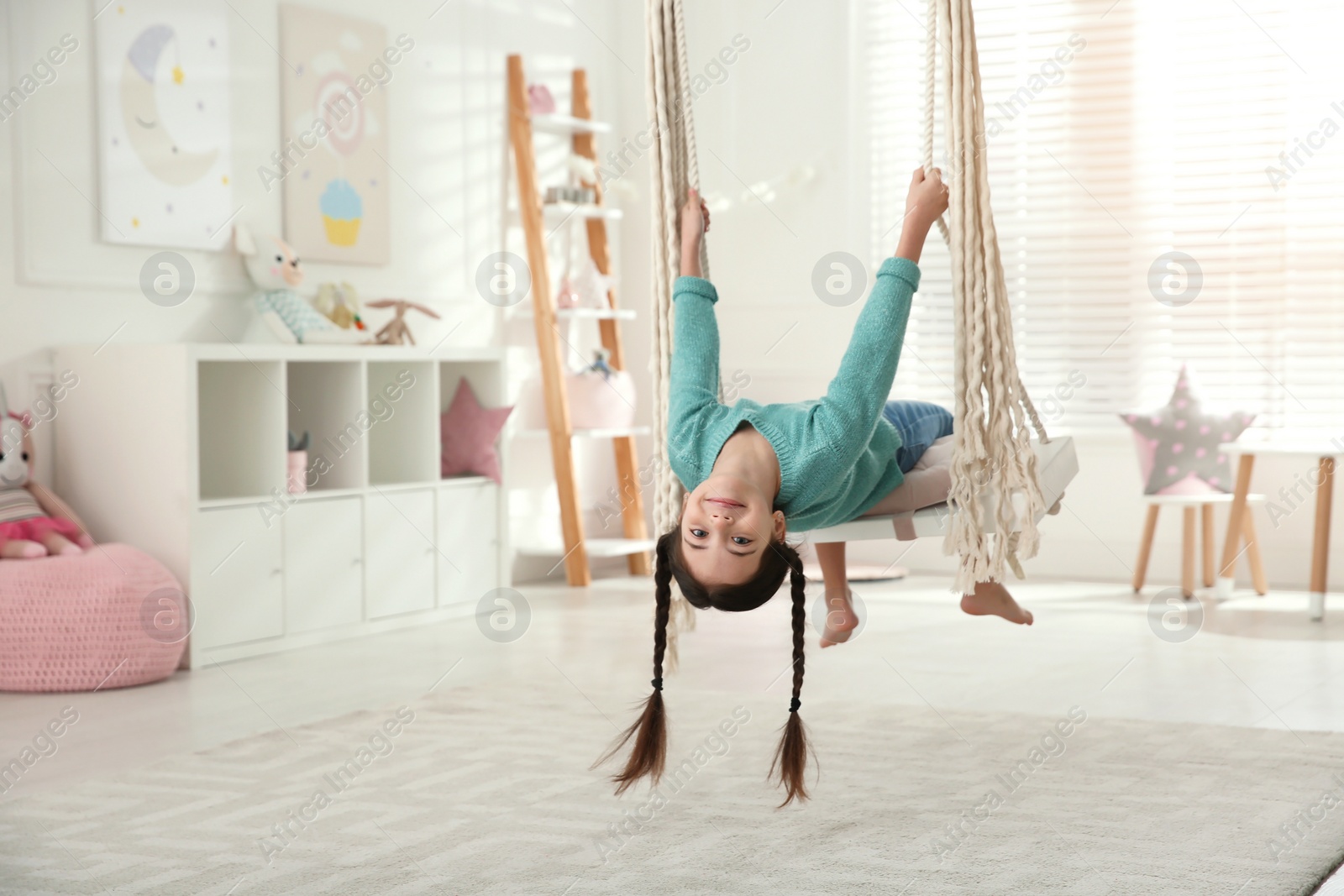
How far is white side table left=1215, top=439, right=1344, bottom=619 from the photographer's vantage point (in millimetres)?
4570

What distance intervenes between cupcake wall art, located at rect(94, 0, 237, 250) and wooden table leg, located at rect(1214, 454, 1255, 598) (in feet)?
11.4

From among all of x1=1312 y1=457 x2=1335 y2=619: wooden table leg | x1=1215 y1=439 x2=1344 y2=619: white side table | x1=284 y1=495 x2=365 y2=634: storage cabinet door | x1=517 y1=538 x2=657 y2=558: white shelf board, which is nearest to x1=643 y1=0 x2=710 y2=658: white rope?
x1=284 y1=495 x2=365 y2=634: storage cabinet door

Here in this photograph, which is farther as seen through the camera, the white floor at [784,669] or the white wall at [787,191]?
the white wall at [787,191]

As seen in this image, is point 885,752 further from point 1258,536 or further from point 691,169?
point 1258,536

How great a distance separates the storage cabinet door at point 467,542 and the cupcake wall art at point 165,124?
117cm

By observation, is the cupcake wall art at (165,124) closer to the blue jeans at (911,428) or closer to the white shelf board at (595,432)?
the white shelf board at (595,432)

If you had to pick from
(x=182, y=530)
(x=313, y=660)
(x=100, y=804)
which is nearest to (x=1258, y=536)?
(x=313, y=660)

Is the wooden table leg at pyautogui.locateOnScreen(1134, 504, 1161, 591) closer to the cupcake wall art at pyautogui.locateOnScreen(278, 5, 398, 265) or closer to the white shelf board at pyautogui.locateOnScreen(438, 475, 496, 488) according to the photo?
the white shelf board at pyautogui.locateOnScreen(438, 475, 496, 488)

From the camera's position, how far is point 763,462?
2.33 m

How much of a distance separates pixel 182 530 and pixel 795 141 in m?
3.25

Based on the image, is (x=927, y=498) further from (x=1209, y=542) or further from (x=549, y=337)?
(x=549, y=337)

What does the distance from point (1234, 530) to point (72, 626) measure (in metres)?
3.75

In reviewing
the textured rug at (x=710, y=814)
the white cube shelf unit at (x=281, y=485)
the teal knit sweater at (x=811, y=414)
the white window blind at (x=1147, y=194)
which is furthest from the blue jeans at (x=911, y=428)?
the white window blind at (x=1147, y=194)

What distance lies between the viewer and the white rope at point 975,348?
2.35 meters
